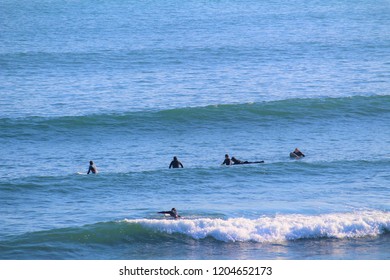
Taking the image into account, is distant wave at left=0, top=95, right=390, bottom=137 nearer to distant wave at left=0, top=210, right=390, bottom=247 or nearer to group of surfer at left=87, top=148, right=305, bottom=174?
group of surfer at left=87, top=148, right=305, bottom=174

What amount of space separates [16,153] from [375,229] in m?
16.8

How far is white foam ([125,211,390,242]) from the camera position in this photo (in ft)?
79.0

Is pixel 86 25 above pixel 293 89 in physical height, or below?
above

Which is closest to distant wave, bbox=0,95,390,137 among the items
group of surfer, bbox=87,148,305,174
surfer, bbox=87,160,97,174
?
group of surfer, bbox=87,148,305,174

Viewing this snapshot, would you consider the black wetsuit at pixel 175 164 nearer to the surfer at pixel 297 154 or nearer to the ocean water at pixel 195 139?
the ocean water at pixel 195 139

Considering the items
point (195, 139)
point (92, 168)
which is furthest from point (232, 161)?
point (92, 168)

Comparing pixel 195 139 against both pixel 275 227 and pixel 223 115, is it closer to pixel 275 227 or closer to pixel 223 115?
pixel 223 115

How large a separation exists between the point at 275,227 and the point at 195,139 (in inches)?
535

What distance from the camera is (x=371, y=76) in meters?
48.3

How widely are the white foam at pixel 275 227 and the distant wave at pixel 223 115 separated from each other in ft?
47.2

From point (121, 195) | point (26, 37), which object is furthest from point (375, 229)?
point (26, 37)

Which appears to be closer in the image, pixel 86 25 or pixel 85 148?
pixel 85 148

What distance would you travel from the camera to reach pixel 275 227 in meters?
24.3

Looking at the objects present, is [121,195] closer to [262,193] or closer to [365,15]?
[262,193]
